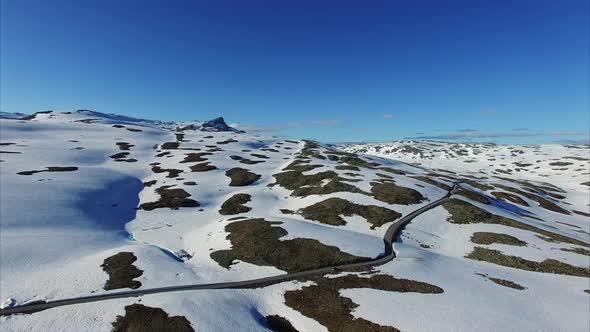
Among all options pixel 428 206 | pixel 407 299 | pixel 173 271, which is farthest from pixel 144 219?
pixel 428 206

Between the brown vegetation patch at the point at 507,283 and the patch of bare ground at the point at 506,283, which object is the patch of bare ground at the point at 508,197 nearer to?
the patch of bare ground at the point at 506,283

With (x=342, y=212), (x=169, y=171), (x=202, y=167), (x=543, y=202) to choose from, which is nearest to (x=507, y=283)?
(x=342, y=212)

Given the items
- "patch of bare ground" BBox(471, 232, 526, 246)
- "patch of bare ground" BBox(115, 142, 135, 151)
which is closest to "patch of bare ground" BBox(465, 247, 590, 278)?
"patch of bare ground" BBox(471, 232, 526, 246)

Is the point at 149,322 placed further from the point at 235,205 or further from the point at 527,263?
the point at 527,263

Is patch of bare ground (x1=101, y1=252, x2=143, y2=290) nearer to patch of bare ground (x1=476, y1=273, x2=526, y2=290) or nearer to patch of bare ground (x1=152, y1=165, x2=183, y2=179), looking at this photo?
patch of bare ground (x1=476, y1=273, x2=526, y2=290)

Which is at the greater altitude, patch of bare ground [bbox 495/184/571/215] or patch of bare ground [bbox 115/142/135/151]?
patch of bare ground [bbox 115/142/135/151]

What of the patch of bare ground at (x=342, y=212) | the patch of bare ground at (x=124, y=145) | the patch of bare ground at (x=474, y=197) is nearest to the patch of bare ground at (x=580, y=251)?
the patch of bare ground at (x=342, y=212)
